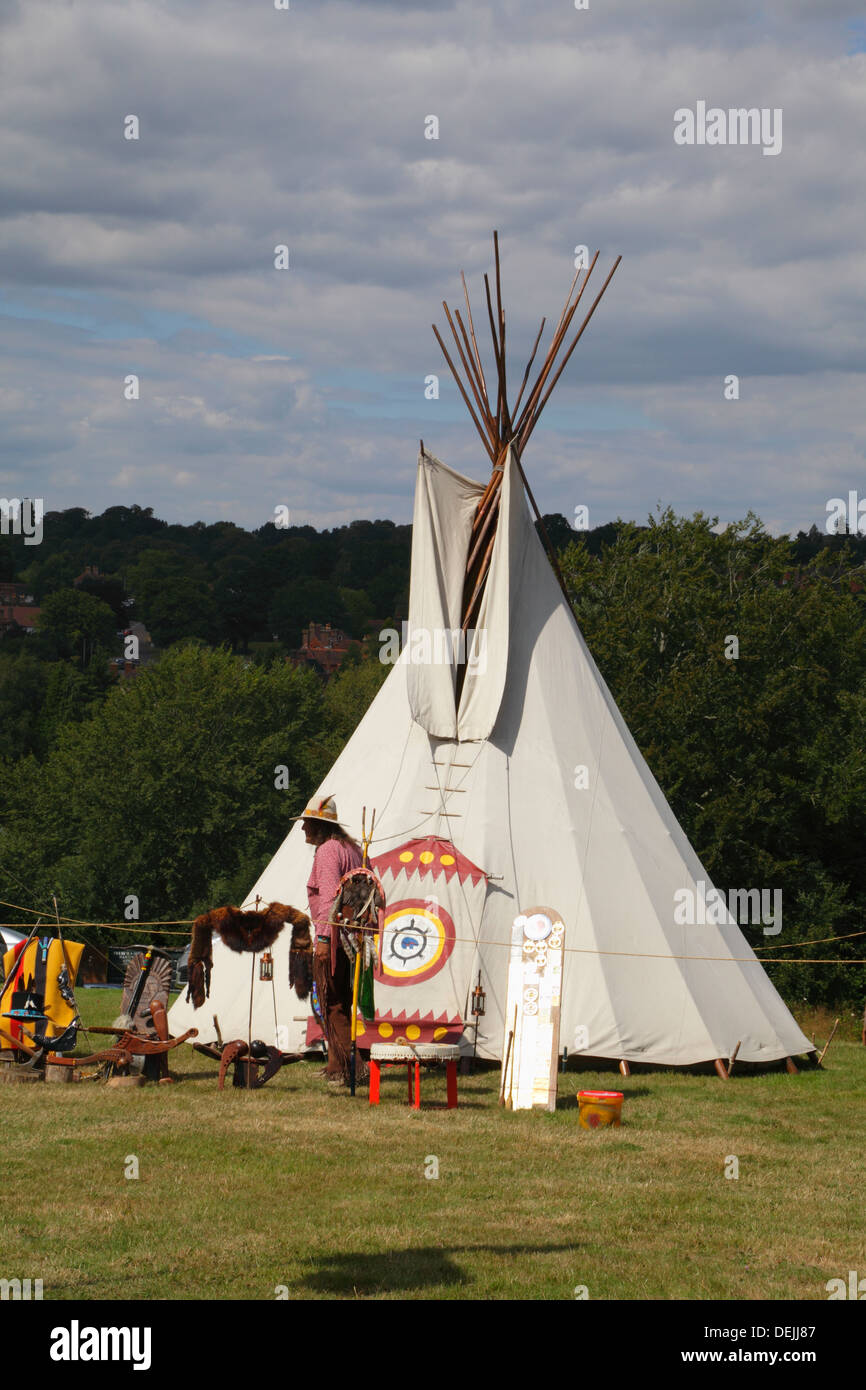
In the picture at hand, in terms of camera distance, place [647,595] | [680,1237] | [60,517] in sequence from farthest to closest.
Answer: [60,517]
[647,595]
[680,1237]

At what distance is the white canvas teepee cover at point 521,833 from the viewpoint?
11148 mm

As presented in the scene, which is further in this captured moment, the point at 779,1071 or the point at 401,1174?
the point at 779,1071

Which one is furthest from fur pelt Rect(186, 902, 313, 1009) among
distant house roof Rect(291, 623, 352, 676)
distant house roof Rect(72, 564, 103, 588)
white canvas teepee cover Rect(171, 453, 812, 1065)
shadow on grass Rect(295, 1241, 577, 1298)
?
distant house roof Rect(72, 564, 103, 588)

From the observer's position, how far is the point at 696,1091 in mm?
10500

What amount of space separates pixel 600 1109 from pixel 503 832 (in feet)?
10.1

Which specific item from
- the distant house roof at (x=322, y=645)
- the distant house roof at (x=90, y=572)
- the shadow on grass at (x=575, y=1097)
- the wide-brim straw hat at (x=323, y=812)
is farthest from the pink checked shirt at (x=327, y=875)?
the distant house roof at (x=90, y=572)

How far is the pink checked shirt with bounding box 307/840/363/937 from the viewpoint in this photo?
34.1 ft

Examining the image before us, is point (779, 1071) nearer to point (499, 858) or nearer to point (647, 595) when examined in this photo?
point (499, 858)

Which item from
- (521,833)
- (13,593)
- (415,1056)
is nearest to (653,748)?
(521,833)

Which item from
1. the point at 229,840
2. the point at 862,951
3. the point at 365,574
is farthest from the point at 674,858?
the point at 365,574

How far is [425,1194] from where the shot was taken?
7.16 m

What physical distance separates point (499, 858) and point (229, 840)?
23071mm

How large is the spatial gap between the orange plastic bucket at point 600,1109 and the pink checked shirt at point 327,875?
2292 millimetres

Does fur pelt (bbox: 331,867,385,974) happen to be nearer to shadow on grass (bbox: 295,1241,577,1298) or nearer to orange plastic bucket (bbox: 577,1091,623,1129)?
orange plastic bucket (bbox: 577,1091,623,1129)
